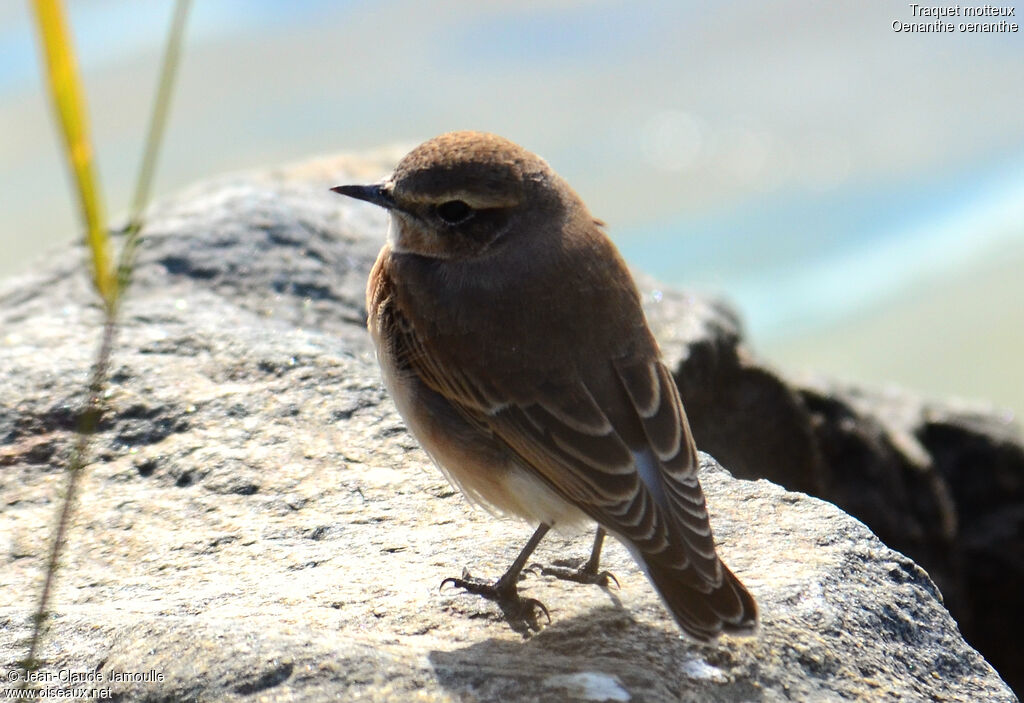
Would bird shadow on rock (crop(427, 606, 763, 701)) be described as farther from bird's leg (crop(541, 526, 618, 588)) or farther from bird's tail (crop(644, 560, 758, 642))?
bird's leg (crop(541, 526, 618, 588))

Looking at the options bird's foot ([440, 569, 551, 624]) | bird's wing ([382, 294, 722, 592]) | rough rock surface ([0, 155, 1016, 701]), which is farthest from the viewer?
bird's foot ([440, 569, 551, 624])

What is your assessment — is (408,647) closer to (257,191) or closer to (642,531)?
(642,531)

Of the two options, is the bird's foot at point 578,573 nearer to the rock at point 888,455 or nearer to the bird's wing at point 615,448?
the bird's wing at point 615,448

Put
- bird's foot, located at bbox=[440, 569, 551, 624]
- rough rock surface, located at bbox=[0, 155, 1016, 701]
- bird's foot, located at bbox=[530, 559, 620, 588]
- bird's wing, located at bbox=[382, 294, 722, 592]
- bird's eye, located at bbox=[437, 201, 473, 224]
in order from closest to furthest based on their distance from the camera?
1. rough rock surface, located at bbox=[0, 155, 1016, 701]
2. bird's wing, located at bbox=[382, 294, 722, 592]
3. bird's foot, located at bbox=[440, 569, 551, 624]
4. bird's foot, located at bbox=[530, 559, 620, 588]
5. bird's eye, located at bbox=[437, 201, 473, 224]

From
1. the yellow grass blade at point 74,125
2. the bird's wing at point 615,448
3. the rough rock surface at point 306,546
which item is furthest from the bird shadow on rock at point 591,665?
the yellow grass blade at point 74,125

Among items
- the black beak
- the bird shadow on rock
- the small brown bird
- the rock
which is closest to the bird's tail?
the small brown bird

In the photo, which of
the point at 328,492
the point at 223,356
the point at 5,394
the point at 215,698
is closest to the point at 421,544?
the point at 328,492
